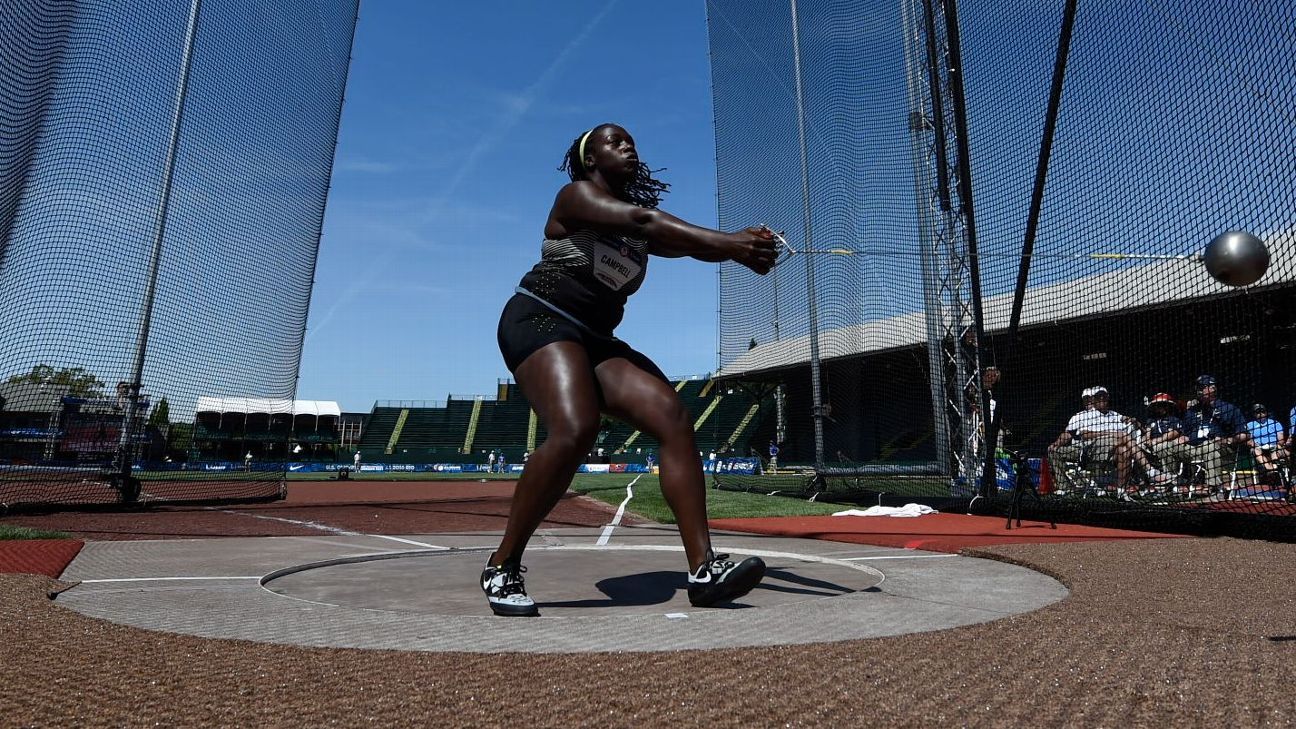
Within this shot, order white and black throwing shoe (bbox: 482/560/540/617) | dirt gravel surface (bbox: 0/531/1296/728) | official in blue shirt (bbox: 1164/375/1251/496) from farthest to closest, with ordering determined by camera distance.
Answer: official in blue shirt (bbox: 1164/375/1251/496), white and black throwing shoe (bbox: 482/560/540/617), dirt gravel surface (bbox: 0/531/1296/728)

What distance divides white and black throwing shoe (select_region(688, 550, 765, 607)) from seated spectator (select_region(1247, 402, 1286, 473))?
6.12 m

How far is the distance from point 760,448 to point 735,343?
1828cm

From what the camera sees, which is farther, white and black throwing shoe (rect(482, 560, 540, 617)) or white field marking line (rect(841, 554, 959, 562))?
white field marking line (rect(841, 554, 959, 562))

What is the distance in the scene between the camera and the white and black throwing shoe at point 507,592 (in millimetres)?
2359

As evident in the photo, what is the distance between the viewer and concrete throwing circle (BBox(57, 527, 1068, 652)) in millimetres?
1970

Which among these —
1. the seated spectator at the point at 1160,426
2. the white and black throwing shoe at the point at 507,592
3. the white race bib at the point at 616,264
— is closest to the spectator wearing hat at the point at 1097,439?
the seated spectator at the point at 1160,426

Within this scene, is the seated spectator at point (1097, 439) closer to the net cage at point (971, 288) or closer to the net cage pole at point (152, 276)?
the net cage at point (971, 288)

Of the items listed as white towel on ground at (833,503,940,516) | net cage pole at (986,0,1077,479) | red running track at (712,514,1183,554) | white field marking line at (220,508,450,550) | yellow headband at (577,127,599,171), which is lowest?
white field marking line at (220,508,450,550)

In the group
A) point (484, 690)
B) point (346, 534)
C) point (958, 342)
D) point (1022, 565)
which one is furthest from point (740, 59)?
point (484, 690)

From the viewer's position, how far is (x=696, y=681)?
1.47 metres

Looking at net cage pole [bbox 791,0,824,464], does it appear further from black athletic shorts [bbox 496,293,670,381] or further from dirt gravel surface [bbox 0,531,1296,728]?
dirt gravel surface [bbox 0,531,1296,728]

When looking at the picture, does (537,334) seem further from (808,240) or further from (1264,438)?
(808,240)

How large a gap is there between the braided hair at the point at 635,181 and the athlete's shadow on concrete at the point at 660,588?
1.44 metres

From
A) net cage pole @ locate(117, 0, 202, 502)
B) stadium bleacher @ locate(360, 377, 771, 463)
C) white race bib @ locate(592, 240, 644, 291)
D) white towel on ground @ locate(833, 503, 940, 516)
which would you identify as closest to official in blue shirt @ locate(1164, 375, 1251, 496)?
white towel on ground @ locate(833, 503, 940, 516)
